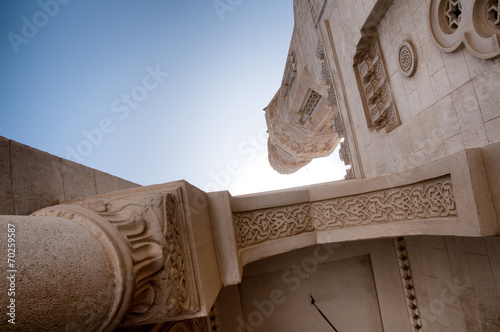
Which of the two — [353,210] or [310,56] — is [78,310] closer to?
[353,210]

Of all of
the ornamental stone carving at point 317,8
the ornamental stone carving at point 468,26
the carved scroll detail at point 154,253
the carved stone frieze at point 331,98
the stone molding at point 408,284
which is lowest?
the stone molding at point 408,284

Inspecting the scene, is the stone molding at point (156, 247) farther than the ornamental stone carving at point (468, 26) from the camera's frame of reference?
No

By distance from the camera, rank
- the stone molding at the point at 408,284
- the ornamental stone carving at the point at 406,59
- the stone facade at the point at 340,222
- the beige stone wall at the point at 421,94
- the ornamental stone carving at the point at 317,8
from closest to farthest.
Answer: the stone facade at the point at 340,222 → the beige stone wall at the point at 421,94 → the ornamental stone carving at the point at 406,59 → the stone molding at the point at 408,284 → the ornamental stone carving at the point at 317,8

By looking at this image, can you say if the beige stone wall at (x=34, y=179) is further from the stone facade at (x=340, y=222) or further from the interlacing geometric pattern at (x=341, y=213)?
the interlacing geometric pattern at (x=341, y=213)

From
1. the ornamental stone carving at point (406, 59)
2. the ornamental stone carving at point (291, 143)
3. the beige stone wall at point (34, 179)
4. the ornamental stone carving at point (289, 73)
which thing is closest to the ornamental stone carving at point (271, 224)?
the beige stone wall at point (34, 179)

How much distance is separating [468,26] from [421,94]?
0.93 metres

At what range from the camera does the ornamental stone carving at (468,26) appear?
90.6 inches

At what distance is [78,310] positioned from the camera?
1.40 metres

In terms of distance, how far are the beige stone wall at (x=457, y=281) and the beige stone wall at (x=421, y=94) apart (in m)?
0.97

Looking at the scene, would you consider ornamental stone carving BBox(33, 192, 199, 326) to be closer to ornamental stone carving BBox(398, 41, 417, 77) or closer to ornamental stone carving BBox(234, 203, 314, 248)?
ornamental stone carving BBox(234, 203, 314, 248)

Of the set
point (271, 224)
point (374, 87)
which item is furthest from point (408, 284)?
point (374, 87)

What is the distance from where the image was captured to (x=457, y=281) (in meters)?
3.32

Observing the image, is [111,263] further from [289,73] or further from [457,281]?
[289,73]

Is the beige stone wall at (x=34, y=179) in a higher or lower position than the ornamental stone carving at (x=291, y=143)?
lower
